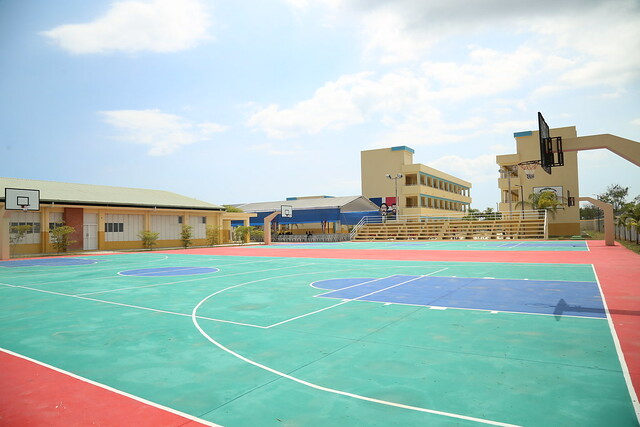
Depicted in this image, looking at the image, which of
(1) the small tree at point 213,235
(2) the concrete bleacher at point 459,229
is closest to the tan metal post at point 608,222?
(2) the concrete bleacher at point 459,229

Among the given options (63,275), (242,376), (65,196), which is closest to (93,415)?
(242,376)

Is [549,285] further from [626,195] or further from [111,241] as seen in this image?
[626,195]

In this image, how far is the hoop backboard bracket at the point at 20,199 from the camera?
24.9 metres

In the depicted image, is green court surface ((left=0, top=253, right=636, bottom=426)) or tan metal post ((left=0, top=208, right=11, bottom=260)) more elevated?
tan metal post ((left=0, top=208, right=11, bottom=260))

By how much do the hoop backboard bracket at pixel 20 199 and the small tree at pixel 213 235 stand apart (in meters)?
17.1

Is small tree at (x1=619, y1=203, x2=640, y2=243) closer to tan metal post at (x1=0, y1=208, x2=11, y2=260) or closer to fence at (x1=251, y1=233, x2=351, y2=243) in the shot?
fence at (x1=251, y1=233, x2=351, y2=243)

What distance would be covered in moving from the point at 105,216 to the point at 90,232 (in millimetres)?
1741

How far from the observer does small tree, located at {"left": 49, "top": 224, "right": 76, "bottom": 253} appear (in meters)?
29.6

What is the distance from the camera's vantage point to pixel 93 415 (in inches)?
161

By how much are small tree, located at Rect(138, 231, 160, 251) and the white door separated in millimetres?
3615

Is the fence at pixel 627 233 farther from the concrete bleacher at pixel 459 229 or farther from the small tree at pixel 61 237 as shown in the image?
the small tree at pixel 61 237

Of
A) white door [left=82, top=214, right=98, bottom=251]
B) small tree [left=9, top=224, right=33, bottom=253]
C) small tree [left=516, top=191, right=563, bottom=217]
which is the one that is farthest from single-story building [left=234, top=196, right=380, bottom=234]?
small tree [left=9, top=224, right=33, bottom=253]

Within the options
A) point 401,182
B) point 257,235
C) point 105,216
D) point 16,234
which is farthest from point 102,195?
point 401,182

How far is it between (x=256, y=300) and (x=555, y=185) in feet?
161
